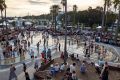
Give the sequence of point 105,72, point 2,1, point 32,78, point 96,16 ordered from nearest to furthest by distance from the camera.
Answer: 1. point 105,72
2. point 32,78
3. point 2,1
4. point 96,16

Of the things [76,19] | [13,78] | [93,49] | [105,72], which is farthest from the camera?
[76,19]

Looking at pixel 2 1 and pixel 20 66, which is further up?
pixel 2 1

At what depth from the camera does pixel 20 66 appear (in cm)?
2722

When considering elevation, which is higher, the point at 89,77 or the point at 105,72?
the point at 105,72


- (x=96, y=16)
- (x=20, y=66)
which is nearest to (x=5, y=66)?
(x=20, y=66)

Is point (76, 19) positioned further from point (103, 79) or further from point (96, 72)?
point (103, 79)

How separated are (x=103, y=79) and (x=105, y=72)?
438 mm

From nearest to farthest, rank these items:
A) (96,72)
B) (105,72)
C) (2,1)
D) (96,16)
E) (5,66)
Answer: (105,72) < (96,72) < (5,66) < (2,1) < (96,16)

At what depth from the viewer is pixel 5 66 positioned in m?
27.0

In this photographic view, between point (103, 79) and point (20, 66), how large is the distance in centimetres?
1337

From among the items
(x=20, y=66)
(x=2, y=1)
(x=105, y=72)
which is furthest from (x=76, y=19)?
(x=105, y=72)

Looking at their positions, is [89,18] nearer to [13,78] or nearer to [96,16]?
[96,16]

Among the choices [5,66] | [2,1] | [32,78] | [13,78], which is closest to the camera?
[13,78]

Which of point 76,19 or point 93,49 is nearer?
point 93,49
